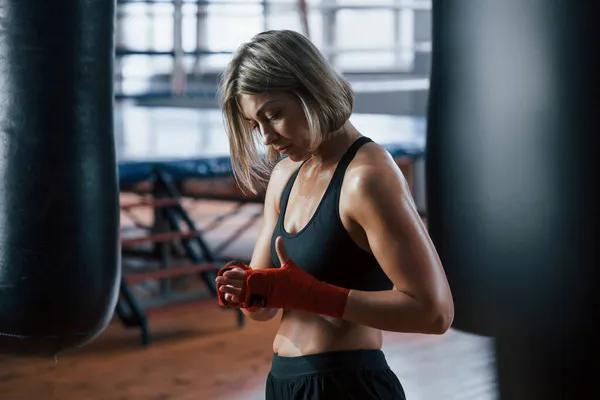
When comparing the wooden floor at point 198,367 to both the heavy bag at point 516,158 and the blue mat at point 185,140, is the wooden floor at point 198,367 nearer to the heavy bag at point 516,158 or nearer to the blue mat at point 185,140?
the blue mat at point 185,140

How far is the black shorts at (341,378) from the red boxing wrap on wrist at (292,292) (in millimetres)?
94

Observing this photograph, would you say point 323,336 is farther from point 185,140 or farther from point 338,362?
point 185,140

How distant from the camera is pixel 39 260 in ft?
6.13

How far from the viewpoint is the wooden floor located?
3307 millimetres

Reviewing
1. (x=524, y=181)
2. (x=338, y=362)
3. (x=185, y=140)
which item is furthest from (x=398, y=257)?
(x=185, y=140)

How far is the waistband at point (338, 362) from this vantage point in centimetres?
123

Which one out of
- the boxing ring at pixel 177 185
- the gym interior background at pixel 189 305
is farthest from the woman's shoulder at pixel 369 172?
the boxing ring at pixel 177 185

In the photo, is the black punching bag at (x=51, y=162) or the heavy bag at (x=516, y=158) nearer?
the heavy bag at (x=516, y=158)

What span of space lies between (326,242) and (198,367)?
259 cm

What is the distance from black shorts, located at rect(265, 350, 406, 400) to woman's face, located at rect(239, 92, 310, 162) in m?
0.27

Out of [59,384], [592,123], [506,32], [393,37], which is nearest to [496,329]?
[592,123]

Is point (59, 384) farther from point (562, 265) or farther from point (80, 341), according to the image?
point (562, 265)

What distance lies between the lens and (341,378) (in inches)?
48.1

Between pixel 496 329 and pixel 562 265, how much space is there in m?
0.18
